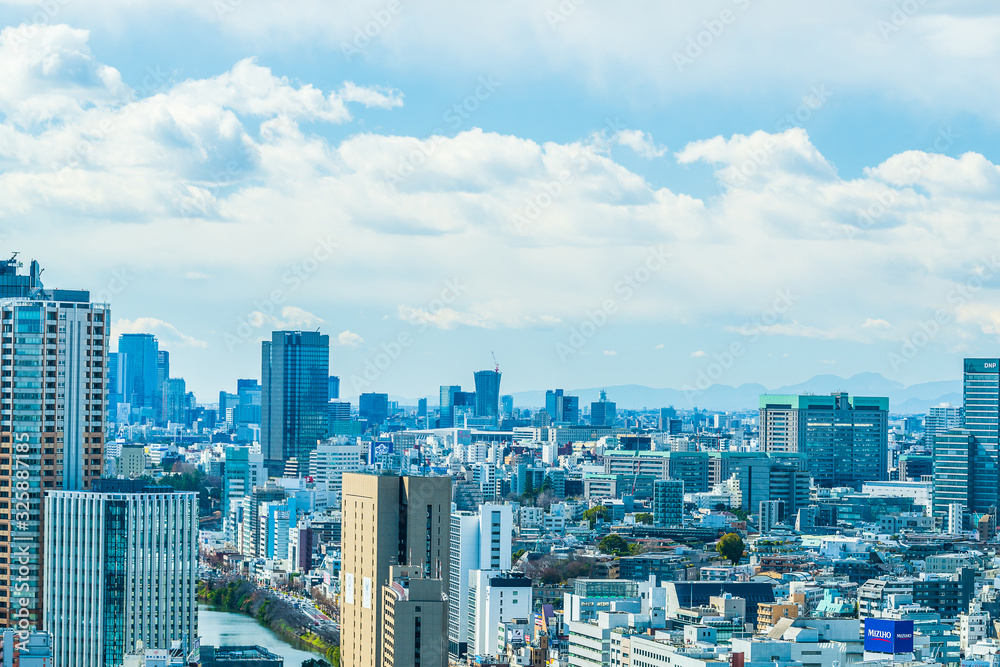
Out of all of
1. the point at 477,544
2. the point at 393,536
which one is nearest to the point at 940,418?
the point at 477,544

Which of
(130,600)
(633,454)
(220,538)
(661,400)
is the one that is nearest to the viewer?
(130,600)

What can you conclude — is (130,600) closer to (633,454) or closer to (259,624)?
(259,624)

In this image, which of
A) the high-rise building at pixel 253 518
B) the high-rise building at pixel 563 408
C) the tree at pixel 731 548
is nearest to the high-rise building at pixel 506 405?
the high-rise building at pixel 563 408

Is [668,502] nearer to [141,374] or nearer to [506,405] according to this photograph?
[141,374]

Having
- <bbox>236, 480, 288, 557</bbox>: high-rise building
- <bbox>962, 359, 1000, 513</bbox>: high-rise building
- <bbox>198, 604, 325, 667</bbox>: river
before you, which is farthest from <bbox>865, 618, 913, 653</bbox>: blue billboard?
<bbox>962, 359, 1000, 513</bbox>: high-rise building

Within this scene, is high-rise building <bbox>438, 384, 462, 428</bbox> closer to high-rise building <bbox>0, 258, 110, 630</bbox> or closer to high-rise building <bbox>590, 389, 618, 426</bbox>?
high-rise building <bbox>590, 389, 618, 426</bbox>

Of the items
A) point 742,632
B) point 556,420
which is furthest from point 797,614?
point 556,420
